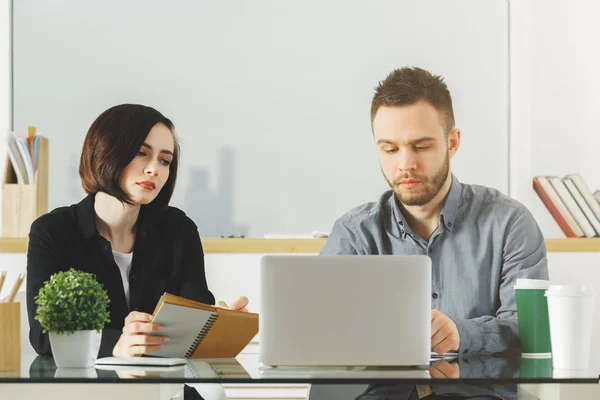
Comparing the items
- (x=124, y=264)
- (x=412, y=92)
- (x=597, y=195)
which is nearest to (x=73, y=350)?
(x=124, y=264)

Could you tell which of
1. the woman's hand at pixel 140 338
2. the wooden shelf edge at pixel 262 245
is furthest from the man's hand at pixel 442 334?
the wooden shelf edge at pixel 262 245

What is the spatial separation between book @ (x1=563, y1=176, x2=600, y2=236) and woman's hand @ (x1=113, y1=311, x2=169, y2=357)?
247 cm

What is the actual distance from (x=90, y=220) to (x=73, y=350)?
0.78 m

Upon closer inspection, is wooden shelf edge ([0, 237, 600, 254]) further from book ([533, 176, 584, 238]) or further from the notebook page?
the notebook page

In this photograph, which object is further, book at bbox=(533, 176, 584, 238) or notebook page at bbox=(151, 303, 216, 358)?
book at bbox=(533, 176, 584, 238)

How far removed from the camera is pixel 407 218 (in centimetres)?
220

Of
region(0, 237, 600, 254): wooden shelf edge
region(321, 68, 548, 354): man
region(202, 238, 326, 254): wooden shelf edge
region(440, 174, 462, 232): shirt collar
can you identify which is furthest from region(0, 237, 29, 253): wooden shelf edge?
region(440, 174, 462, 232): shirt collar

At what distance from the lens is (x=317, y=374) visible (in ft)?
4.24

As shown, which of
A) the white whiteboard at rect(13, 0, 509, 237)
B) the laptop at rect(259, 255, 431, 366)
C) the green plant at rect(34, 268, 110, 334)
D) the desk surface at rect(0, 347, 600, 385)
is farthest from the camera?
the white whiteboard at rect(13, 0, 509, 237)

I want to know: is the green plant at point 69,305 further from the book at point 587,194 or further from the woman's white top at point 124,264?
the book at point 587,194

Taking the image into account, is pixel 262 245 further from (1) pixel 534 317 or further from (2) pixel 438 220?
(1) pixel 534 317

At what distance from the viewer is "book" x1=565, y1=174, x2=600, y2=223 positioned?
355cm

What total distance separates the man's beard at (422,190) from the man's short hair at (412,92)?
0.59 feet

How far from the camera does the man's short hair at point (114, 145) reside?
7.19ft
